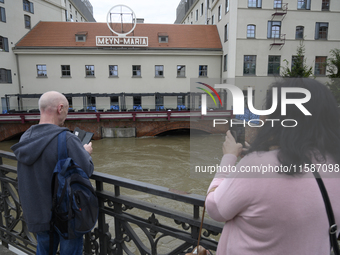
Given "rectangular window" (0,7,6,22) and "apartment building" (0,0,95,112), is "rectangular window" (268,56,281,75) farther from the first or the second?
"rectangular window" (0,7,6,22)

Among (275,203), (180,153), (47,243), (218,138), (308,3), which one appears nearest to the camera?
(275,203)

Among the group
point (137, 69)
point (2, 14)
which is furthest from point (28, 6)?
point (137, 69)

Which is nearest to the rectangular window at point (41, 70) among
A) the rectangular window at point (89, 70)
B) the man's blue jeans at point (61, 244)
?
the rectangular window at point (89, 70)

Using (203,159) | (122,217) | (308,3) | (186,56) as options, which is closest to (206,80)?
(186,56)

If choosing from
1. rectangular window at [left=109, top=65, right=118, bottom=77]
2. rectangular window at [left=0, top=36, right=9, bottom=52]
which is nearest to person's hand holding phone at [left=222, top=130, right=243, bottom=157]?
rectangular window at [left=109, top=65, right=118, bottom=77]

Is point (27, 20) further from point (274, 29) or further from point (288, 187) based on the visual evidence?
point (288, 187)

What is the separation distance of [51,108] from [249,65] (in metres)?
22.9

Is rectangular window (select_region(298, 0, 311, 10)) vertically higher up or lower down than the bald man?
higher up

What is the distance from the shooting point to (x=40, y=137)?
5.53 feet

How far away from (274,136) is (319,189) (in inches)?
10.1

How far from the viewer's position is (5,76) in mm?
22375

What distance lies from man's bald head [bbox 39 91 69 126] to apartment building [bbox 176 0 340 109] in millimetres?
20952

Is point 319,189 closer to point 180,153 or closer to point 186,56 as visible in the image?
point 180,153

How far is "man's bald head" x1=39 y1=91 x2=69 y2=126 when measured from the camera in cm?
180
